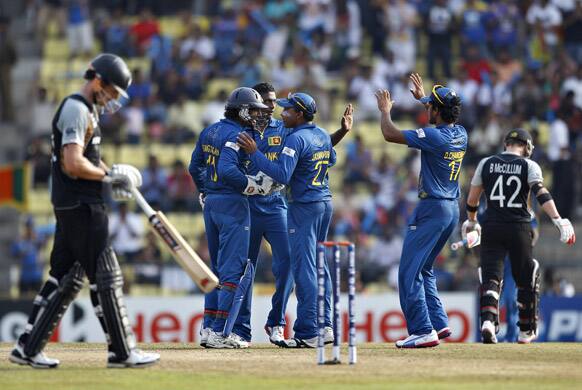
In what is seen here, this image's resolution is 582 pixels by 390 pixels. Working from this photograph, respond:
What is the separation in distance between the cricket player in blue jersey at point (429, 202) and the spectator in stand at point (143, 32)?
591 inches

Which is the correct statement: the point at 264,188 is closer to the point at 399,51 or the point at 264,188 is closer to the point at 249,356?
the point at 249,356

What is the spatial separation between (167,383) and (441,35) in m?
18.2

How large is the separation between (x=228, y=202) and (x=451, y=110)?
252cm

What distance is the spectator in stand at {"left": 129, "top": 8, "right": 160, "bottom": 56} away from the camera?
2952 centimetres

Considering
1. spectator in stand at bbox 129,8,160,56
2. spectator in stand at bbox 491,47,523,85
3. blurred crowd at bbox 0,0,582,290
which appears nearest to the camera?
blurred crowd at bbox 0,0,582,290

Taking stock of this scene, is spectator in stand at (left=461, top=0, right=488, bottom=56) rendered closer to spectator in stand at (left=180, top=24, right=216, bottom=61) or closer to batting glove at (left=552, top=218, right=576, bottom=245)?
spectator in stand at (left=180, top=24, right=216, bottom=61)

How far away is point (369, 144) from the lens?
2705 centimetres

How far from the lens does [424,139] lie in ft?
48.7

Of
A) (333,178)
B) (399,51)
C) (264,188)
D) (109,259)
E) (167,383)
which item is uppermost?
(399,51)

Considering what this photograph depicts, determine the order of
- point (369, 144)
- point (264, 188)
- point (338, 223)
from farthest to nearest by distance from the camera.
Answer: point (369, 144) → point (338, 223) → point (264, 188)

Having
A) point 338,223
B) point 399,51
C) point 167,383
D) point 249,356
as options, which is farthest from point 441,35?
point 167,383

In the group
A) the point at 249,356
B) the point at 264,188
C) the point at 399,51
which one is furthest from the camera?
the point at 399,51

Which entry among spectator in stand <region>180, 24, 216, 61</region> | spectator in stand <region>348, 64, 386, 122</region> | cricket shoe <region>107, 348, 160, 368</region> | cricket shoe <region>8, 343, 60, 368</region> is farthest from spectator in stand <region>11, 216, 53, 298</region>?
cricket shoe <region>107, 348, 160, 368</region>

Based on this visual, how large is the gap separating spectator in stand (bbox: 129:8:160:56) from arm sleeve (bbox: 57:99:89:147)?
689 inches
